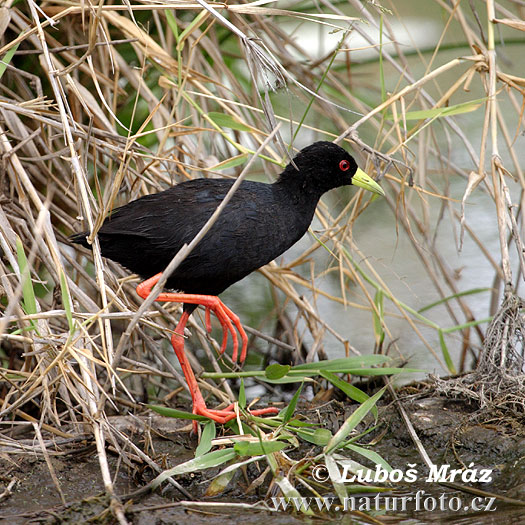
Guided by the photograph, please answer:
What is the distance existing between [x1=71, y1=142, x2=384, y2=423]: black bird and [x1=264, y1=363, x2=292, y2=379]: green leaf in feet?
0.68

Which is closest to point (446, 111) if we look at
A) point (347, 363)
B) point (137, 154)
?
point (347, 363)

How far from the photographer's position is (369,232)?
209 inches

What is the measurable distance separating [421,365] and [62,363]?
2208 millimetres

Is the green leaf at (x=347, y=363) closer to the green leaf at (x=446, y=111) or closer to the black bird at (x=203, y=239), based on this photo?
the black bird at (x=203, y=239)

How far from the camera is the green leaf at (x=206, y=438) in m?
2.62

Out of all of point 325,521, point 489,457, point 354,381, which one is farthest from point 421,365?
point 325,521

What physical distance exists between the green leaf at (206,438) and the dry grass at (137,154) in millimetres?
269

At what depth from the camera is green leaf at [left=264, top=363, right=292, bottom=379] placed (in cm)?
278

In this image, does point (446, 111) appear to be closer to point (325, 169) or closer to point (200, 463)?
point (325, 169)

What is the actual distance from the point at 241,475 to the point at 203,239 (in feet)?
2.73

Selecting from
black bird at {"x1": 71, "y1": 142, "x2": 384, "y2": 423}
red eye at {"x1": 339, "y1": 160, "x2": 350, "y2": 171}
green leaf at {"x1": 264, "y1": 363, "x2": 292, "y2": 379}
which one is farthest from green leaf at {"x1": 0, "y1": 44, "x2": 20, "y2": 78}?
green leaf at {"x1": 264, "y1": 363, "x2": 292, "y2": 379}

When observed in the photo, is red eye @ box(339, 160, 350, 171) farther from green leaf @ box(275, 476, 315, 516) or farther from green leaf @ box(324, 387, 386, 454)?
green leaf @ box(275, 476, 315, 516)

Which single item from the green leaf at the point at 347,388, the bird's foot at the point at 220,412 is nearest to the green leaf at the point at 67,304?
the bird's foot at the point at 220,412

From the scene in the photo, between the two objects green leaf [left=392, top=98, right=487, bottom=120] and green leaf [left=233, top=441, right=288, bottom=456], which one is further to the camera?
green leaf [left=392, top=98, right=487, bottom=120]
